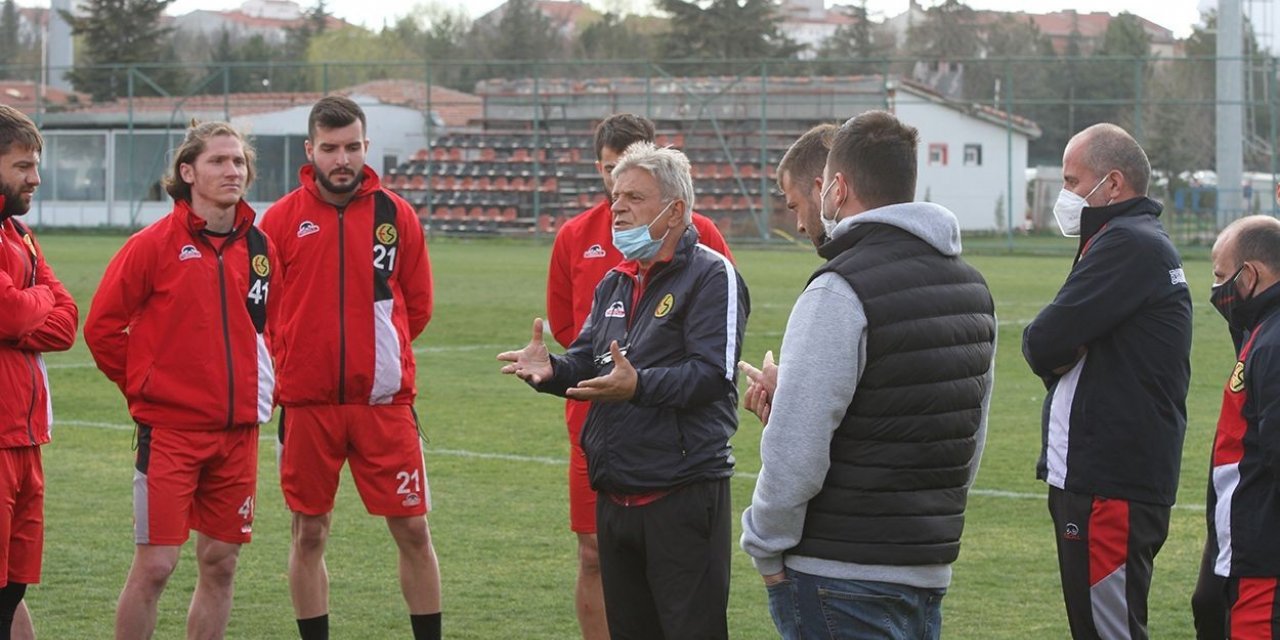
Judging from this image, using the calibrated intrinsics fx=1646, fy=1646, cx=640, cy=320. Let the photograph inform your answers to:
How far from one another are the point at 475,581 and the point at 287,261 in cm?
198

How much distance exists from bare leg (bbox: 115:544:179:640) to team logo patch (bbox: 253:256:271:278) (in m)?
1.01

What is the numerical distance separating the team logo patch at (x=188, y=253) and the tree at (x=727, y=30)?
5834 cm

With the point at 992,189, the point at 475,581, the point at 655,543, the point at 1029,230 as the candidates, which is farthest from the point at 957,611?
the point at 992,189

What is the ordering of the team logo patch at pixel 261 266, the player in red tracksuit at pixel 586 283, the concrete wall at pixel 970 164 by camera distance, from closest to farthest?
the team logo patch at pixel 261 266 < the player in red tracksuit at pixel 586 283 < the concrete wall at pixel 970 164

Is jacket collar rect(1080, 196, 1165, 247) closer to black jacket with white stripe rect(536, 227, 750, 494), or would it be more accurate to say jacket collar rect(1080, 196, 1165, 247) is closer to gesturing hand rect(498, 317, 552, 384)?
black jacket with white stripe rect(536, 227, 750, 494)

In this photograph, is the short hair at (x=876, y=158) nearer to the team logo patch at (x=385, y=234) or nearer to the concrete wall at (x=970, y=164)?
the team logo patch at (x=385, y=234)

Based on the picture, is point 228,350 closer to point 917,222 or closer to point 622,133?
point 622,133

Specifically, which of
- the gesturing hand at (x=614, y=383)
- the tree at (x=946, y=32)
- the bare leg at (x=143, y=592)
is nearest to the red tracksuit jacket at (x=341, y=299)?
the bare leg at (x=143, y=592)

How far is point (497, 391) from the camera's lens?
14.2 m

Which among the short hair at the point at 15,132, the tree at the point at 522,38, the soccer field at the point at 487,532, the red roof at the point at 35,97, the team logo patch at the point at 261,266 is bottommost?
the soccer field at the point at 487,532

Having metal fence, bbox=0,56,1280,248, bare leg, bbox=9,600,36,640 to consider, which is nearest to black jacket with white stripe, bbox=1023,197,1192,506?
bare leg, bbox=9,600,36,640

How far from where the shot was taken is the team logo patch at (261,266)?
590 cm

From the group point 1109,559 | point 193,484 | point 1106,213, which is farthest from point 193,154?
point 1109,559

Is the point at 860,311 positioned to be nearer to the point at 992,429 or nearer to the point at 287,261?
the point at 287,261
